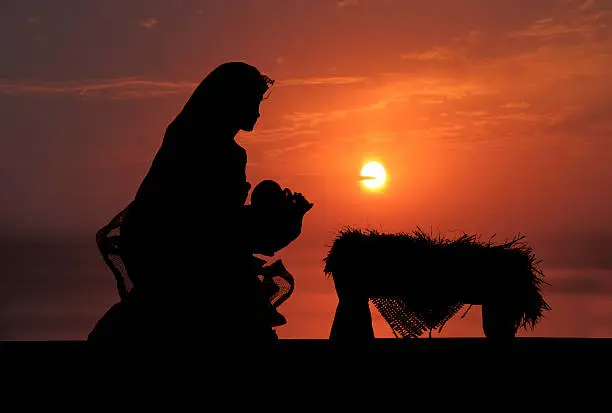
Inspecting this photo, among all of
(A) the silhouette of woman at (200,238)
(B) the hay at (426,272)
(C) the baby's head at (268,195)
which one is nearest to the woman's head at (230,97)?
(A) the silhouette of woman at (200,238)

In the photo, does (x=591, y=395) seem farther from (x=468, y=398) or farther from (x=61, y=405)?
(x=61, y=405)

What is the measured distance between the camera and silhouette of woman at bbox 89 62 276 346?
254 inches

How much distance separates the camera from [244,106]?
6555 mm

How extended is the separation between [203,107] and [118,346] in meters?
1.49

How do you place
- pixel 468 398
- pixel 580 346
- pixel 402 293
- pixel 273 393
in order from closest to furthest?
pixel 273 393
pixel 468 398
pixel 402 293
pixel 580 346

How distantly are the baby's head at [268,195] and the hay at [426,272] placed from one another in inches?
Answer: 89.1

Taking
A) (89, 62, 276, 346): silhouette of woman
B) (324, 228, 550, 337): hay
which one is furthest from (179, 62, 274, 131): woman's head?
(324, 228, 550, 337): hay

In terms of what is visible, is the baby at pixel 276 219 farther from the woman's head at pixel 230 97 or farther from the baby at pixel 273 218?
the woman's head at pixel 230 97

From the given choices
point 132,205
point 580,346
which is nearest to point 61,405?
point 132,205

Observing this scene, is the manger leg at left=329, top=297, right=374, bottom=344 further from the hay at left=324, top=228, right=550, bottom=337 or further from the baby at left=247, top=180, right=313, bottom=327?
the baby at left=247, top=180, right=313, bottom=327

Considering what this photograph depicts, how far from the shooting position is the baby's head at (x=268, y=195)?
21.8ft

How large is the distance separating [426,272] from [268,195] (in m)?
2.48

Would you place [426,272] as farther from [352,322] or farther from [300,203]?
[300,203]

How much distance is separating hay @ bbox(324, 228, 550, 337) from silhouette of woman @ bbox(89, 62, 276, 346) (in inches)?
97.3
